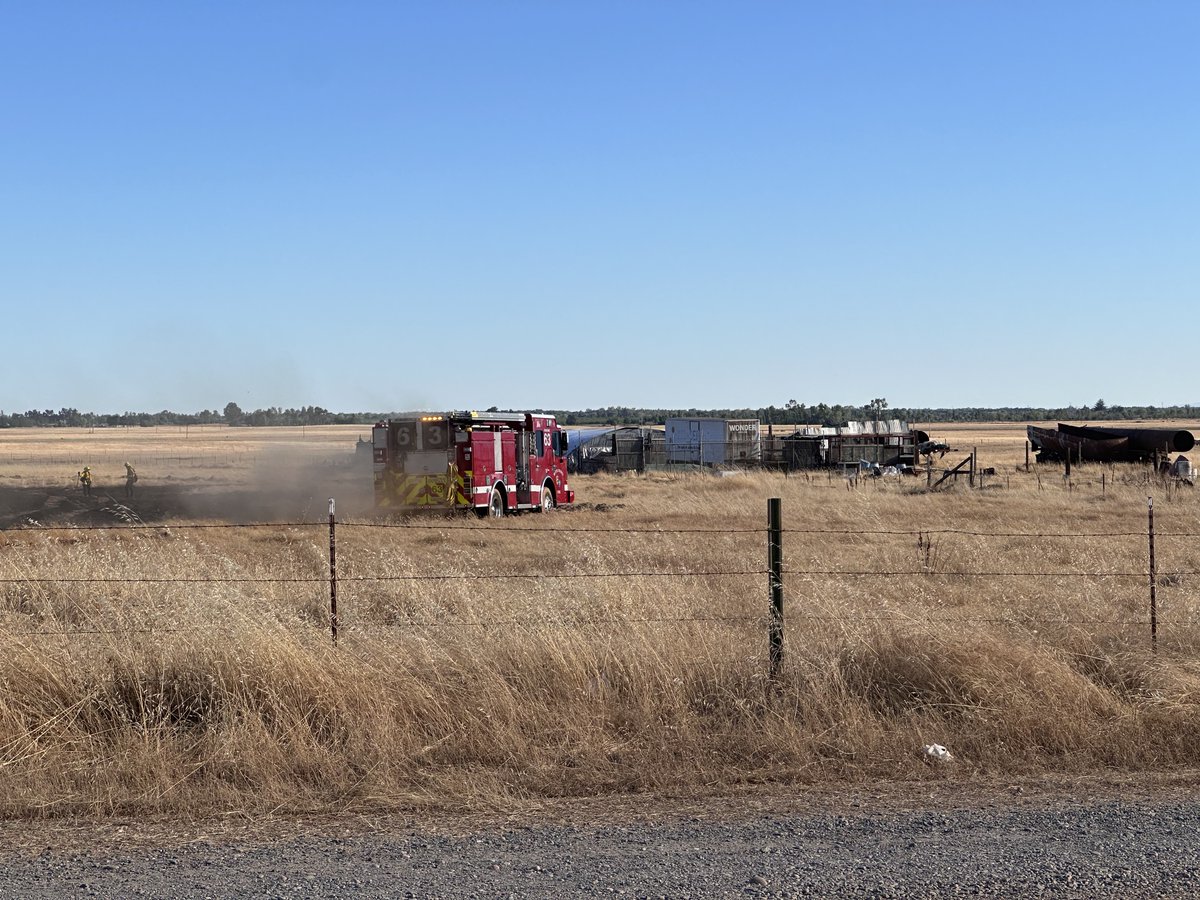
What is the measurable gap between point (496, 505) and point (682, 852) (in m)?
23.7

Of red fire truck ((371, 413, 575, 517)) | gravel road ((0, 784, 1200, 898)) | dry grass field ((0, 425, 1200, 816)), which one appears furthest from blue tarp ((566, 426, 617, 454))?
gravel road ((0, 784, 1200, 898))

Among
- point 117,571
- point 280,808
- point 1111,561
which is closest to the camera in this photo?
point 280,808

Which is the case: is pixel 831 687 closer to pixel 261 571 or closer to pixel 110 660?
pixel 110 660

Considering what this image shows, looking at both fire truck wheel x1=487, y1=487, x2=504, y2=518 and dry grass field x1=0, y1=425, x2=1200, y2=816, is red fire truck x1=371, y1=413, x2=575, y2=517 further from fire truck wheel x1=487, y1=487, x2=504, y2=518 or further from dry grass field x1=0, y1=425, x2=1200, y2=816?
dry grass field x1=0, y1=425, x2=1200, y2=816

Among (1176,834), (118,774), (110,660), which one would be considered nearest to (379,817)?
(118,774)

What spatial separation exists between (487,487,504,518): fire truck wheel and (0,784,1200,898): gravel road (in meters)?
22.5

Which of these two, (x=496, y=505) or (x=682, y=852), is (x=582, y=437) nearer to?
(x=496, y=505)

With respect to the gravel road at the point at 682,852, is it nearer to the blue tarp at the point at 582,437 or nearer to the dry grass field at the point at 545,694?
the dry grass field at the point at 545,694

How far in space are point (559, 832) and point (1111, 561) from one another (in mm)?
13272

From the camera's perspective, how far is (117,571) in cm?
1175

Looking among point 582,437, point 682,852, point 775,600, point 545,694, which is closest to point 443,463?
point 775,600

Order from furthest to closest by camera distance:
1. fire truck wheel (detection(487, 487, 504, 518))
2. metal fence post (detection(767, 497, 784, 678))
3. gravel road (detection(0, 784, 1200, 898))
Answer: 1. fire truck wheel (detection(487, 487, 504, 518))
2. metal fence post (detection(767, 497, 784, 678))
3. gravel road (detection(0, 784, 1200, 898))

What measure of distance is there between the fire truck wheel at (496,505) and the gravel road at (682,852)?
22.5 metres

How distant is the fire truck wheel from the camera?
94.4 feet
